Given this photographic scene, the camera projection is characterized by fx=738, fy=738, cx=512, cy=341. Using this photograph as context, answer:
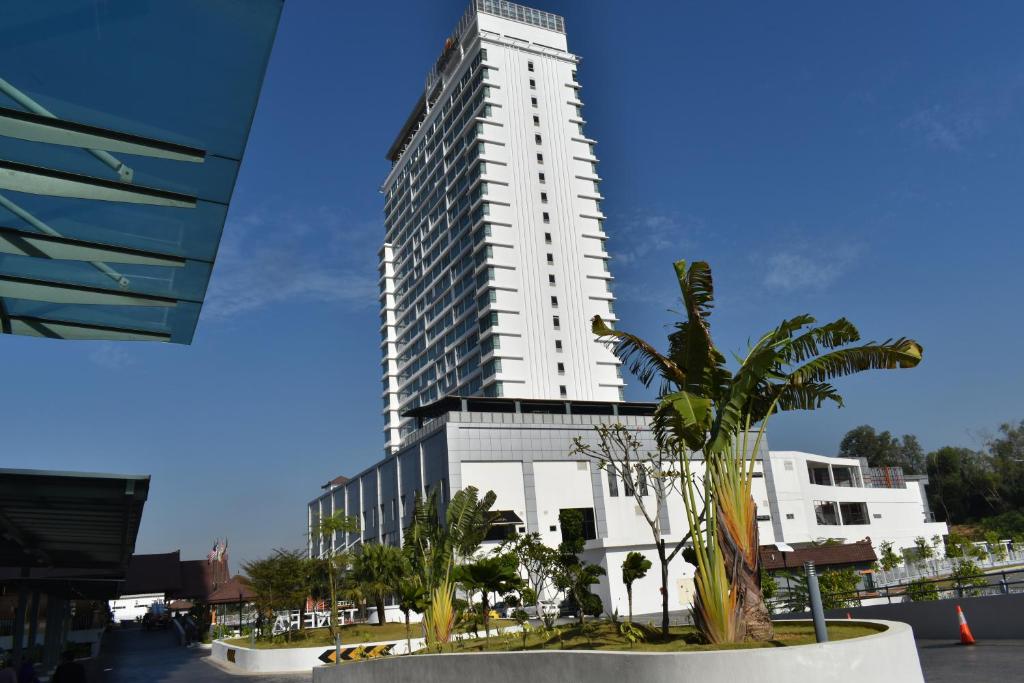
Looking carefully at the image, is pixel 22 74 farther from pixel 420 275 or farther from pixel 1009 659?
pixel 420 275

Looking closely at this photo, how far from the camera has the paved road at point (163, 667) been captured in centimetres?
2776

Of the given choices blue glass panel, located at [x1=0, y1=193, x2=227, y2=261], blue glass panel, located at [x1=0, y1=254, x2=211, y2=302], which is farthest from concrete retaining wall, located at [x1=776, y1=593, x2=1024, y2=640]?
blue glass panel, located at [x1=0, y1=193, x2=227, y2=261]

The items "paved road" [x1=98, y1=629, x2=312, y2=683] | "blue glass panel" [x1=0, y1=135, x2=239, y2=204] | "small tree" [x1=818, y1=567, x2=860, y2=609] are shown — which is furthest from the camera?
"paved road" [x1=98, y1=629, x2=312, y2=683]

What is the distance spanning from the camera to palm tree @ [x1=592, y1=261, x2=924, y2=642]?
11.7m

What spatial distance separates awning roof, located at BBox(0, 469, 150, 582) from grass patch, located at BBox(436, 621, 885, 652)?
811 centimetres

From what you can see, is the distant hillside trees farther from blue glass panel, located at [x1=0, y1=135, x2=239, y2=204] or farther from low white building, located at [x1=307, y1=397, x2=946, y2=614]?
blue glass panel, located at [x1=0, y1=135, x2=239, y2=204]

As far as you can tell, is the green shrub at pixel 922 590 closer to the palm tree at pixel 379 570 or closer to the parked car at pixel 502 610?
the parked car at pixel 502 610

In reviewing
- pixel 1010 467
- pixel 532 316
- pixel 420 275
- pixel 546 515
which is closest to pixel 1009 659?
pixel 546 515

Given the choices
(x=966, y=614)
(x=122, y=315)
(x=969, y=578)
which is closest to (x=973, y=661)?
(x=969, y=578)

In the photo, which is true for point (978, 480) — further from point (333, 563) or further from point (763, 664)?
point (763, 664)

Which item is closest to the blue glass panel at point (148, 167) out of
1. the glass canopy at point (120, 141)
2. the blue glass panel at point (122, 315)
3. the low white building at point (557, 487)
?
the glass canopy at point (120, 141)

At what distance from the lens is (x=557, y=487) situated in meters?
53.6

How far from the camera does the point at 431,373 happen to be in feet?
285

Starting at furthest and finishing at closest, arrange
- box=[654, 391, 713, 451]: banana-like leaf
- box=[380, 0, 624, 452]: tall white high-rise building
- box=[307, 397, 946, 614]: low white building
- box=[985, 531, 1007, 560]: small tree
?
box=[380, 0, 624, 452]: tall white high-rise building, box=[307, 397, 946, 614]: low white building, box=[985, 531, 1007, 560]: small tree, box=[654, 391, 713, 451]: banana-like leaf
